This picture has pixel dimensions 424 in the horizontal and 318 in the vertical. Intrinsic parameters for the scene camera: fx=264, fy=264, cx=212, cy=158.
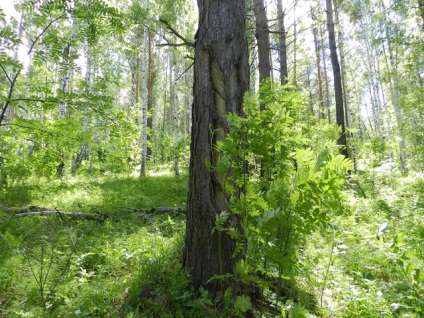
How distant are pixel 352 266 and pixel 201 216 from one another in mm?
1752

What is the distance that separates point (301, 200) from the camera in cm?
119

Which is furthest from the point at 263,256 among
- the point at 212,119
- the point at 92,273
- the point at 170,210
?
the point at 170,210

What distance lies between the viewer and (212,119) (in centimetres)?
222

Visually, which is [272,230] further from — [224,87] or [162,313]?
[224,87]

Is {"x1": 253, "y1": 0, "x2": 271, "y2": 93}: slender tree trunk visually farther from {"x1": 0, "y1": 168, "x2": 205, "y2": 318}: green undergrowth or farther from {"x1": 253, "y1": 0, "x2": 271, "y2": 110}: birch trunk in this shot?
{"x1": 0, "y1": 168, "x2": 205, "y2": 318}: green undergrowth

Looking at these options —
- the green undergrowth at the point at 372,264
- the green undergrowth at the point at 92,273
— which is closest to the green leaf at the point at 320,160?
the green undergrowth at the point at 372,264

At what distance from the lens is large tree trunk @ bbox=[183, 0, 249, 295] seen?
2135 mm

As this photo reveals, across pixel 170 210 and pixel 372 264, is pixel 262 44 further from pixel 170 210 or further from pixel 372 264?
pixel 372 264

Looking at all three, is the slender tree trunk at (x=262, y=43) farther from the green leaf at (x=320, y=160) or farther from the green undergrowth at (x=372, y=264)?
the green leaf at (x=320, y=160)

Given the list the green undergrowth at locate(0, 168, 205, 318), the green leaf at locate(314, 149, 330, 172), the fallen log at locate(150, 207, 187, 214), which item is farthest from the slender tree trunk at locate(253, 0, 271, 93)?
the green leaf at locate(314, 149, 330, 172)

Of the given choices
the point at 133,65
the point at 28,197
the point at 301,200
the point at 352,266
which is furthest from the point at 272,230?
the point at 133,65

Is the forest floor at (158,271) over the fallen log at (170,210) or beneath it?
beneath

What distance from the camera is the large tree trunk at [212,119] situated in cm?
213

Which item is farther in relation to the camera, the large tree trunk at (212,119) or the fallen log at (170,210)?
the fallen log at (170,210)
